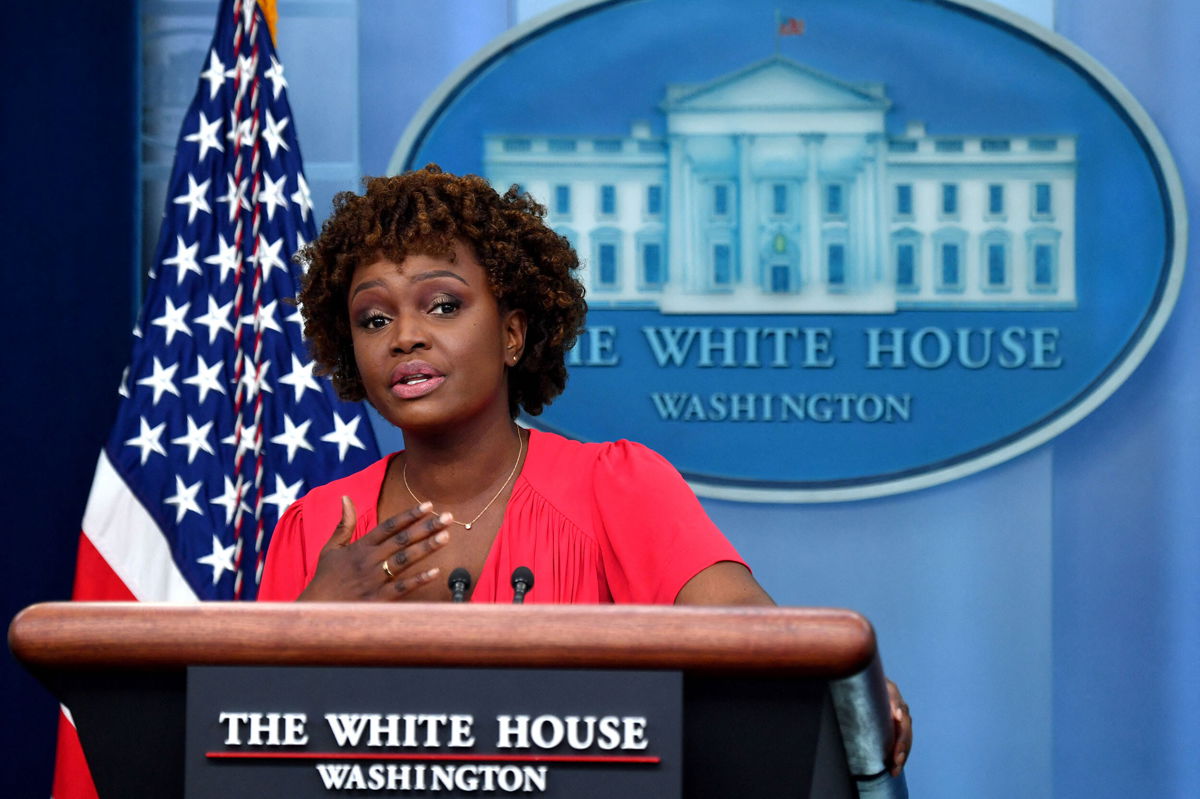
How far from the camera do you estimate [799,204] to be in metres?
3.02

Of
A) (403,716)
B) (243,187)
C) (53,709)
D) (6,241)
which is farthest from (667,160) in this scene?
(403,716)

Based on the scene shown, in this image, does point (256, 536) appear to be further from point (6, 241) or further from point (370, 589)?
point (370, 589)

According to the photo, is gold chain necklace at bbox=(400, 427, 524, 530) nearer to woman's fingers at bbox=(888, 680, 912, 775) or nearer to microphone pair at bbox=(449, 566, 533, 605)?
microphone pair at bbox=(449, 566, 533, 605)

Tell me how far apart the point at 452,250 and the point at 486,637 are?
81cm

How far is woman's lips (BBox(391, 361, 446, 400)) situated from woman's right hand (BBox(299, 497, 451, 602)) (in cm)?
35

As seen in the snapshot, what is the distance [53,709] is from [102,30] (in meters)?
1.53

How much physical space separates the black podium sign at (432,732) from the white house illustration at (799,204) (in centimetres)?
217

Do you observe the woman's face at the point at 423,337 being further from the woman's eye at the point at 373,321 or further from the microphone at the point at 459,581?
the microphone at the point at 459,581

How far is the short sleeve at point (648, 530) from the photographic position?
150cm

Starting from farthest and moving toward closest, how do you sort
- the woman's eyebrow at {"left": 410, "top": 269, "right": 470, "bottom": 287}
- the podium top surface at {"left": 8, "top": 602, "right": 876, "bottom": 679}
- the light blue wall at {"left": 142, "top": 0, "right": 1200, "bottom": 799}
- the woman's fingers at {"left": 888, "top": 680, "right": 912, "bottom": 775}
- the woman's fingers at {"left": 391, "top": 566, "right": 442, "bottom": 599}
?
the light blue wall at {"left": 142, "top": 0, "right": 1200, "bottom": 799}, the woman's eyebrow at {"left": 410, "top": 269, "right": 470, "bottom": 287}, the woman's fingers at {"left": 391, "top": 566, "right": 442, "bottom": 599}, the woman's fingers at {"left": 888, "top": 680, "right": 912, "bottom": 775}, the podium top surface at {"left": 8, "top": 602, "right": 876, "bottom": 679}

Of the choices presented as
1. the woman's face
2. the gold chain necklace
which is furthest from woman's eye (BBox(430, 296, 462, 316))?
the gold chain necklace

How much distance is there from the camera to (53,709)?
9.66 feet

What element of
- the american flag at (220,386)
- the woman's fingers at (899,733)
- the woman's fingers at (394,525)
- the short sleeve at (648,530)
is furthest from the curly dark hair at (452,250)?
the american flag at (220,386)

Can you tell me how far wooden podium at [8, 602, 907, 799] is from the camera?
893 mm
